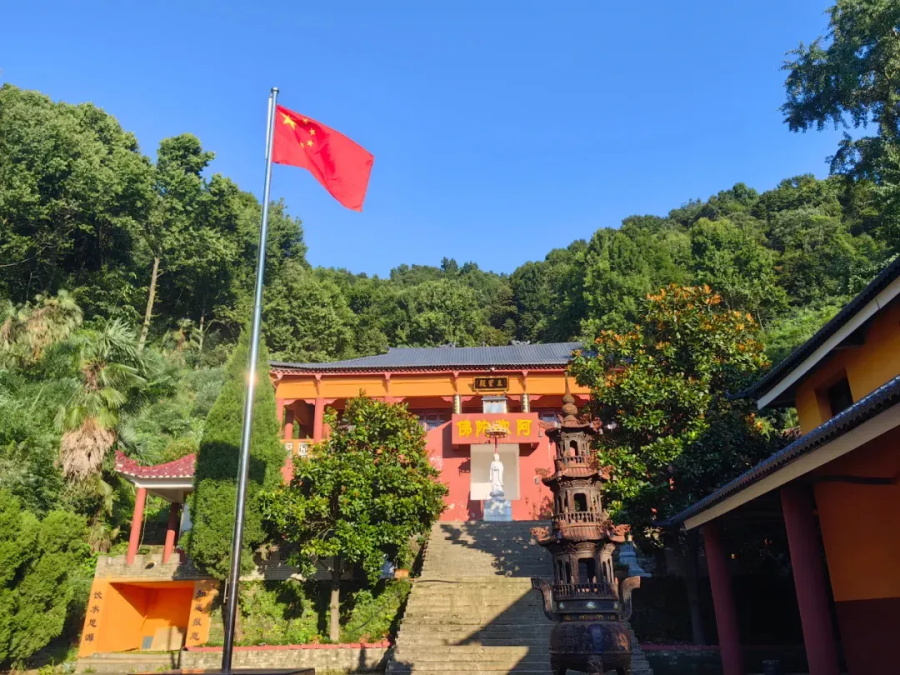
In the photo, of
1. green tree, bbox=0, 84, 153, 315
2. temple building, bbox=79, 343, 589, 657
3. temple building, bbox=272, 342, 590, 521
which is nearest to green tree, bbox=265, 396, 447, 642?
temple building, bbox=79, 343, 589, 657

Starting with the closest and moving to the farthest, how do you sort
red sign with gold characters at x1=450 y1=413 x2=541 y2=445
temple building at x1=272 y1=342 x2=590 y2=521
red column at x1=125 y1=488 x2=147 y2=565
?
1. red column at x1=125 y1=488 x2=147 y2=565
2. temple building at x1=272 y1=342 x2=590 y2=521
3. red sign with gold characters at x1=450 y1=413 x2=541 y2=445

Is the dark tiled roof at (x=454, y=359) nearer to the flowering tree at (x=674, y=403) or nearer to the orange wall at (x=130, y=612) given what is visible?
the orange wall at (x=130, y=612)

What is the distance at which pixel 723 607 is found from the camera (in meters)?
11.4

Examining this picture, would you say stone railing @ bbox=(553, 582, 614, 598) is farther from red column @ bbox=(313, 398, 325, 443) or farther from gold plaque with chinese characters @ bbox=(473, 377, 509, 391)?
gold plaque with chinese characters @ bbox=(473, 377, 509, 391)

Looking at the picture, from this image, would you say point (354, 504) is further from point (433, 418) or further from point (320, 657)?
point (433, 418)

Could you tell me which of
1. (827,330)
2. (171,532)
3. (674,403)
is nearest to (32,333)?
(171,532)

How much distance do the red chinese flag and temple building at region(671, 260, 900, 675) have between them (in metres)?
6.99

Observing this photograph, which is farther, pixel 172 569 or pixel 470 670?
pixel 172 569

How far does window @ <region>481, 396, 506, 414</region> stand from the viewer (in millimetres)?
25266

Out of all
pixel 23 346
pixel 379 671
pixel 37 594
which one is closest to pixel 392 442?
pixel 379 671

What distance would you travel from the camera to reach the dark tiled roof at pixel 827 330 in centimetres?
947

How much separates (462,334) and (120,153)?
23161 millimetres

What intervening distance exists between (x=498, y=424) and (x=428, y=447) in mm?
2814

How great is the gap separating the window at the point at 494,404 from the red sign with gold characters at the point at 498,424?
5.69 ft
